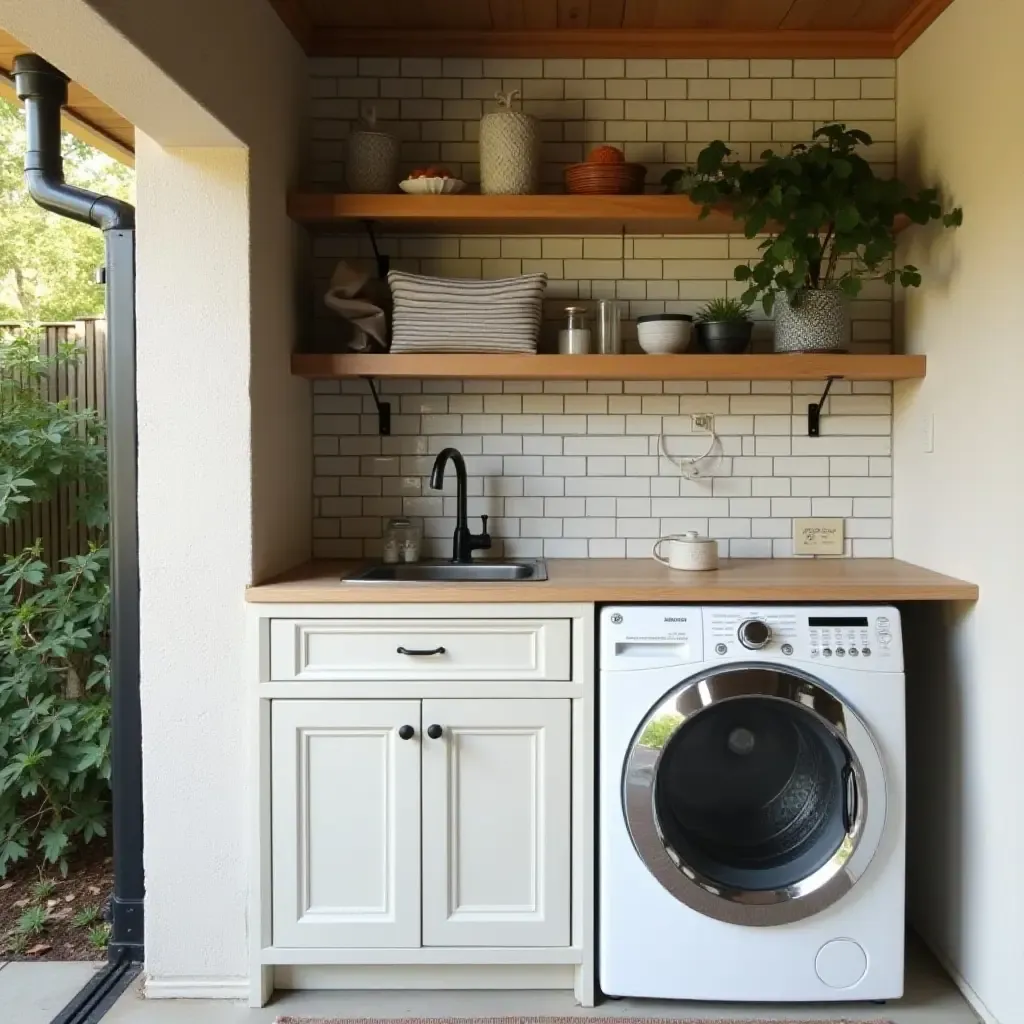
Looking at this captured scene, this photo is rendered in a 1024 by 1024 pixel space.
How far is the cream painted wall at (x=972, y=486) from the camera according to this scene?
195cm

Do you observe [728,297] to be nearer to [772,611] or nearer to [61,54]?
[772,611]

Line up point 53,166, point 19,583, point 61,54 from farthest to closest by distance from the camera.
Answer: point 19,583 < point 53,166 < point 61,54

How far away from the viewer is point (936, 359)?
7.77ft

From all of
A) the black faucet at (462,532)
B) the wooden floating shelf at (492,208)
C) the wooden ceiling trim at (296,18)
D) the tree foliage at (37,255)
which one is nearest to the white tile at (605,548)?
the black faucet at (462,532)

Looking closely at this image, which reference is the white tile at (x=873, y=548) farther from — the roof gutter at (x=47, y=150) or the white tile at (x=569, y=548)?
the roof gutter at (x=47, y=150)

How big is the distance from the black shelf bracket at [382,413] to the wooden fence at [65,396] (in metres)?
1.03

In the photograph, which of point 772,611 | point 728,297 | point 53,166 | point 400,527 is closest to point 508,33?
point 728,297

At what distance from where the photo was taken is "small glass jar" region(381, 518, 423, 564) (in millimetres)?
2594

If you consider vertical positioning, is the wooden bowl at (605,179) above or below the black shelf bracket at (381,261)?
above

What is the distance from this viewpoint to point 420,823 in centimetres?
209

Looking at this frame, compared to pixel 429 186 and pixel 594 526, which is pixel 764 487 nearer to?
pixel 594 526

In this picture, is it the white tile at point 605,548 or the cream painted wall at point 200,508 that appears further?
the white tile at point 605,548

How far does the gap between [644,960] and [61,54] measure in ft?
7.11

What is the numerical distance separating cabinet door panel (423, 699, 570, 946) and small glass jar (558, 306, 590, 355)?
0.96m
